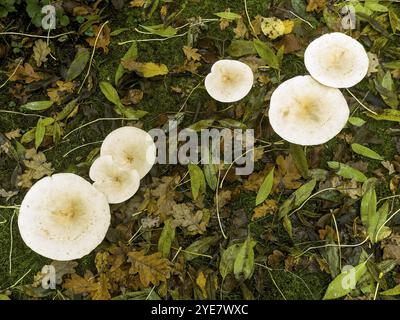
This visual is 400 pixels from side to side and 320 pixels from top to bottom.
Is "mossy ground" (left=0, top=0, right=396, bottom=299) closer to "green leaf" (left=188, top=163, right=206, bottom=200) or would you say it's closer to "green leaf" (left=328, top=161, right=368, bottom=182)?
"green leaf" (left=328, top=161, right=368, bottom=182)

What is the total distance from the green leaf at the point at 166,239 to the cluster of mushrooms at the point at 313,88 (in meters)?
0.83

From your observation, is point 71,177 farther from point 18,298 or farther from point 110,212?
point 18,298

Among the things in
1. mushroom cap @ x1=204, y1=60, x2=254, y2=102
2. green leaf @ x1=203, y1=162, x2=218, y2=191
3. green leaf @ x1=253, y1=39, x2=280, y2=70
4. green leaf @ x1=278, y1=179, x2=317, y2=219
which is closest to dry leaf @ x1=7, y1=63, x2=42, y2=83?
mushroom cap @ x1=204, y1=60, x2=254, y2=102

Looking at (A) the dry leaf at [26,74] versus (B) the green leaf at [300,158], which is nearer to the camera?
(B) the green leaf at [300,158]

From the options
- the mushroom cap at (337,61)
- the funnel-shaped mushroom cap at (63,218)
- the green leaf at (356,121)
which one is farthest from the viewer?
the green leaf at (356,121)

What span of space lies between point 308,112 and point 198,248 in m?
1.01

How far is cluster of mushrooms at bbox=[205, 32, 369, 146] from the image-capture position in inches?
104

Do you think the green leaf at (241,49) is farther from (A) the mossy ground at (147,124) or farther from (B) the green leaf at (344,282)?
(B) the green leaf at (344,282)

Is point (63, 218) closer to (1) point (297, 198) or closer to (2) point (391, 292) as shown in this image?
(1) point (297, 198)

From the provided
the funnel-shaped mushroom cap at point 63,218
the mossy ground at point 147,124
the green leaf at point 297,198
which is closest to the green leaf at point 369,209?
the mossy ground at point 147,124

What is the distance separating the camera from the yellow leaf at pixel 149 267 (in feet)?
8.57

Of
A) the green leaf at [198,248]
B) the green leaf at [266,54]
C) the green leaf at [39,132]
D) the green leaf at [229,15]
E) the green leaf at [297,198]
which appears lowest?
the green leaf at [198,248]

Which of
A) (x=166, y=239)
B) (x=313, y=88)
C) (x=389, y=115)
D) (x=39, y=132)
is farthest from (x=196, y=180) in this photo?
(x=389, y=115)

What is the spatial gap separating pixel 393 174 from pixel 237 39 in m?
1.29
